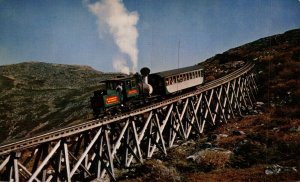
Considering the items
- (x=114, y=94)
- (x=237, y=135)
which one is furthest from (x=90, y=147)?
(x=237, y=135)

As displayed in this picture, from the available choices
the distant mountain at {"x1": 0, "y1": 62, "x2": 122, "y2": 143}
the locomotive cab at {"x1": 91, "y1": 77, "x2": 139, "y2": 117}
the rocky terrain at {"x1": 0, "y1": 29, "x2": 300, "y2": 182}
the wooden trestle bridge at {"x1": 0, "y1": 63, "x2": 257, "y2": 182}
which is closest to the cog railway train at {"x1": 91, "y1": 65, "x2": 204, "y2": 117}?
the locomotive cab at {"x1": 91, "y1": 77, "x2": 139, "y2": 117}

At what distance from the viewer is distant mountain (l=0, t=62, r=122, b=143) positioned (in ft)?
152

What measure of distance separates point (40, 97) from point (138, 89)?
52338 mm

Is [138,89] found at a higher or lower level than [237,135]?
higher

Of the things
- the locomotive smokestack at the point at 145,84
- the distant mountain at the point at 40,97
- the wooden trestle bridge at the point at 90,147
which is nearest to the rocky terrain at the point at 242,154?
the wooden trestle bridge at the point at 90,147

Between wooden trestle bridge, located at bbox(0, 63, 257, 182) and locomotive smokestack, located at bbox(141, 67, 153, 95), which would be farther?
locomotive smokestack, located at bbox(141, 67, 153, 95)

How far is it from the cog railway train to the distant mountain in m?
18.9

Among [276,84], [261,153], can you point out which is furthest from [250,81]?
[261,153]

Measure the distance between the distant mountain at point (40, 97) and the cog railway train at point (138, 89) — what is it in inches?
743

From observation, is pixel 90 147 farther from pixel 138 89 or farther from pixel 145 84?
pixel 145 84

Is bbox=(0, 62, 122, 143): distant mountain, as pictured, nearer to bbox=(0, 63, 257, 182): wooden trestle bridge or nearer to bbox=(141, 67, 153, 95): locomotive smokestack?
bbox=(141, 67, 153, 95): locomotive smokestack

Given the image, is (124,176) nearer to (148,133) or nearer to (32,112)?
(148,133)

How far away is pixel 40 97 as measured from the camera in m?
67.9

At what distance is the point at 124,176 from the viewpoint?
1639cm
